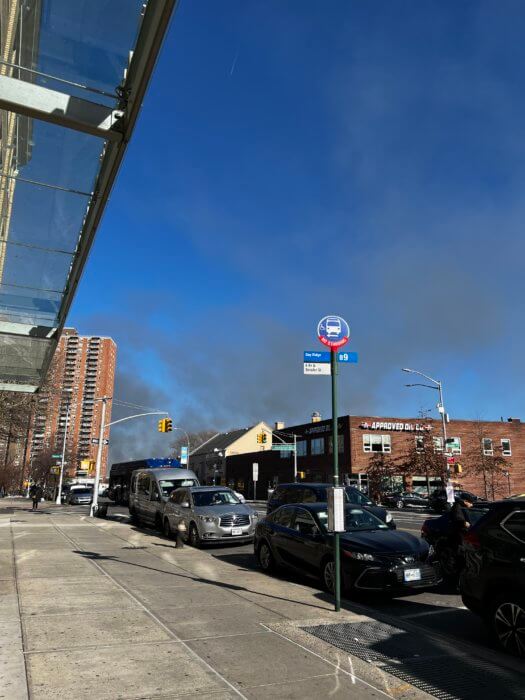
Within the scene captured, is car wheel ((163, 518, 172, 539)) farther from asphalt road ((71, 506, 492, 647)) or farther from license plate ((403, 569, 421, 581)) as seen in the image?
license plate ((403, 569, 421, 581))

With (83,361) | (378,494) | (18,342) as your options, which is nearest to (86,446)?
(83,361)

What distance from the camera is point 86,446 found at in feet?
336

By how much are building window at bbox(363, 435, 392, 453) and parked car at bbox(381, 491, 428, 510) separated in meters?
10.7

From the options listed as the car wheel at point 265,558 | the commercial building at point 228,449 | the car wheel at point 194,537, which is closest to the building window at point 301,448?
the commercial building at point 228,449

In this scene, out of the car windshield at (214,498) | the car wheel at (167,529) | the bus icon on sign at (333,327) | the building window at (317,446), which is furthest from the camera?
the building window at (317,446)

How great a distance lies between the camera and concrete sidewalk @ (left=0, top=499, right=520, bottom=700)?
4.64 m

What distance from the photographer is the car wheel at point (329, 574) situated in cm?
883

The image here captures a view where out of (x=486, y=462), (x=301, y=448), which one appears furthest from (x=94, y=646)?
(x=301, y=448)

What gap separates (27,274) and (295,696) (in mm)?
7840

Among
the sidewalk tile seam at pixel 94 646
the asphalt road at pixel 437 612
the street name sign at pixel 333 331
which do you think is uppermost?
the street name sign at pixel 333 331

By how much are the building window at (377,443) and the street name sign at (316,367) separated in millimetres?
50289

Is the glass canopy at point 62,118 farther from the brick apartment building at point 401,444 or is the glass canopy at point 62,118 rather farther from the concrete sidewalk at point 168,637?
the brick apartment building at point 401,444

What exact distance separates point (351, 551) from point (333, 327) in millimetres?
3444

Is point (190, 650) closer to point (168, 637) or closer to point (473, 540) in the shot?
point (168, 637)
